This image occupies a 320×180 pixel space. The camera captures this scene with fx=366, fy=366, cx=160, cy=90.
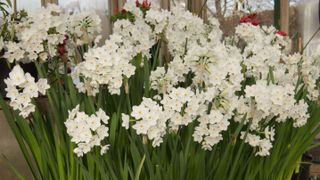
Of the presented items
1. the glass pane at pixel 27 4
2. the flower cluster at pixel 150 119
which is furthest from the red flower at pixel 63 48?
the glass pane at pixel 27 4

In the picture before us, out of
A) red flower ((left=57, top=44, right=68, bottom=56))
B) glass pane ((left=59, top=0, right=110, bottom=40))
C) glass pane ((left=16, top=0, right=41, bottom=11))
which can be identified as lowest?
red flower ((left=57, top=44, right=68, bottom=56))

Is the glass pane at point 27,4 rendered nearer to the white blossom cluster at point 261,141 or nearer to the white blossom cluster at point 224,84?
the white blossom cluster at point 224,84

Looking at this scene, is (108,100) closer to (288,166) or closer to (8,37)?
(8,37)

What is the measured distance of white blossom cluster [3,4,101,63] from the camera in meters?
0.69

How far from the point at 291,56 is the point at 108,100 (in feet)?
1.46

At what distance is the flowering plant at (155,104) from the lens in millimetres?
624

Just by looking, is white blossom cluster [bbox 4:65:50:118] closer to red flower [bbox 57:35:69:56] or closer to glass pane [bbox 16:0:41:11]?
red flower [bbox 57:35:69:56]

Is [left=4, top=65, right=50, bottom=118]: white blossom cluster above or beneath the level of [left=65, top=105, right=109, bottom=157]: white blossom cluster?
above

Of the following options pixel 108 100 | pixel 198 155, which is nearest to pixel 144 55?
pixel 108 100

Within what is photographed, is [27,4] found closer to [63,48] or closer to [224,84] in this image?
[63,48]

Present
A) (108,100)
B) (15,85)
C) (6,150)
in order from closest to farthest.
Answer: (15,85)
(108,100)
(6,150)

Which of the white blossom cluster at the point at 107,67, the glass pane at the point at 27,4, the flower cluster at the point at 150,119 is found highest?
the glass pane at the point at 27,4

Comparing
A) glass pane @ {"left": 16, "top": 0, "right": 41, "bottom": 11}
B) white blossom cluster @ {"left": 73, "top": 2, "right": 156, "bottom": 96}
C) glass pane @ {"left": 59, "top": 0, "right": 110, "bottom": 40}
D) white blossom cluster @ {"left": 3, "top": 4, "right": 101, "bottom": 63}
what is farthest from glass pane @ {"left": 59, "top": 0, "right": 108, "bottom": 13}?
white blossom cluster @ {"left": 73, "top": 2, "right": 156, "bottom": 96}

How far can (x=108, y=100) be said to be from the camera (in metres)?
0.77
